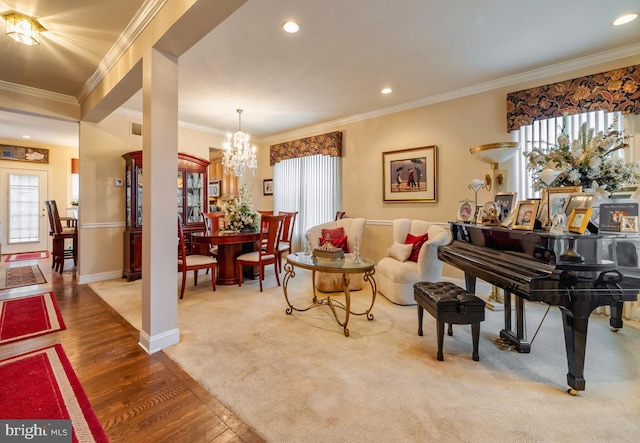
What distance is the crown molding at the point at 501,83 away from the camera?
9.96 feet

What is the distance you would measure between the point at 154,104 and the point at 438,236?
306 cm

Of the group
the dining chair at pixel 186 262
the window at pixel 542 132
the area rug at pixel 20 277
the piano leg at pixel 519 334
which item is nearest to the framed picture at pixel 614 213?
the piano leg at pixel 519 334

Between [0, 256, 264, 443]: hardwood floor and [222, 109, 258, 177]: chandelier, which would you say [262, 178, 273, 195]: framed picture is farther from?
[0, 256, 264, 443]: hardwood floor

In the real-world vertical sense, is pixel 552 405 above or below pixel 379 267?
below

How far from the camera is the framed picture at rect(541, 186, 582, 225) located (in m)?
1.94

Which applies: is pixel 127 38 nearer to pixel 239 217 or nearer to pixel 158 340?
pixel 239 217

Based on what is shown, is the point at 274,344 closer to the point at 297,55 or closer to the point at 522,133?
the point at 297,55

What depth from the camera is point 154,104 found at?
7.40 ft

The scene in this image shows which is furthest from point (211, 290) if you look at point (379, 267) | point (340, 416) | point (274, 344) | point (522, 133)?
point (522, 133)

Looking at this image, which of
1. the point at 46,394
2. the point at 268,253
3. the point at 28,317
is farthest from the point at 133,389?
the point at 268,253

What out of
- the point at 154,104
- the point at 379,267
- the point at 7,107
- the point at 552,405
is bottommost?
the point at 552,405

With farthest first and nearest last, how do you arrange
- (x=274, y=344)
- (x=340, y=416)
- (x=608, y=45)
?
(x=608, y=45), (x=274, y=344), (x=340, y=416)

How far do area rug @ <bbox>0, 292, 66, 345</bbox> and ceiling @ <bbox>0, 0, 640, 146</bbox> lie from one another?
8.91ft

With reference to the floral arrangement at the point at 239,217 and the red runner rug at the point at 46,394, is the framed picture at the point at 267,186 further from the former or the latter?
the red runner rug at the point at 46,394
